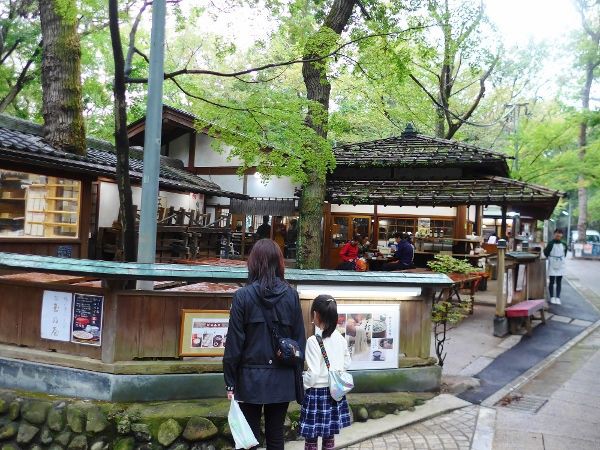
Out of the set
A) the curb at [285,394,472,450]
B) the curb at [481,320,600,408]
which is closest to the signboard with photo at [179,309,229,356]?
the curb at [285,394,472,450]

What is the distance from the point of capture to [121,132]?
673 centimetres

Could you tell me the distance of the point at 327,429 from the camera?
3.88 metres

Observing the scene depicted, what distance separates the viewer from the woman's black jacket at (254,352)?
3.31 m

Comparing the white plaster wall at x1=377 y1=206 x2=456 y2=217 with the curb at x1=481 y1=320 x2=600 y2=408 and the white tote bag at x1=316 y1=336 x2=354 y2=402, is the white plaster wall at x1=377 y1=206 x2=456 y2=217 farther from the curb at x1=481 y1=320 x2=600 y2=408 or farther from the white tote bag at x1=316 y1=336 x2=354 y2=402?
the white tote bag at x1=316 y1=336 x2=354 y2=402

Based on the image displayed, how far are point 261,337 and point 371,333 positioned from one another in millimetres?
2707

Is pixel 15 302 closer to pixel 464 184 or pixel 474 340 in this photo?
pixel 474 340

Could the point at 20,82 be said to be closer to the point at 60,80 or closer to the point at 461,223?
the point at 60,80

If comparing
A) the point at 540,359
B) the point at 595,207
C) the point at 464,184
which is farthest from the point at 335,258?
the point at 595,207

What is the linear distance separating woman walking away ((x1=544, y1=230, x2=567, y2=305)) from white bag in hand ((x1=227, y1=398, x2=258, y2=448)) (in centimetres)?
1260

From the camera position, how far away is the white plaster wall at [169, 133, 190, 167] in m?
19.9

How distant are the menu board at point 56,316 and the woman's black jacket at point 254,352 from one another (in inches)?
106

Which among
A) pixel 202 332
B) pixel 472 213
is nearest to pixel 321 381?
pixel 202 332

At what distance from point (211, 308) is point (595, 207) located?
1871 inches

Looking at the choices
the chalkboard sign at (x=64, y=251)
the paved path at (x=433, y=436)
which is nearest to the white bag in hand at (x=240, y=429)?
the paved path at (x=433, y=436)
